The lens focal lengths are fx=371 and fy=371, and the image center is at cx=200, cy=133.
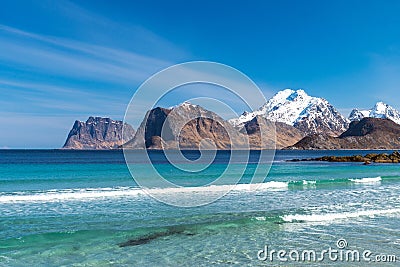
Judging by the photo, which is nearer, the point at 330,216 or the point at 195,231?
the point at 195,231

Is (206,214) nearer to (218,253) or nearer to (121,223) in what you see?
(121,223)

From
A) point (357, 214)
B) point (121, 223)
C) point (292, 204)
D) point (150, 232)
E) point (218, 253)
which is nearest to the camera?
point (218, 253)

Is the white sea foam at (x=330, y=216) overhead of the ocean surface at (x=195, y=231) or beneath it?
overhead

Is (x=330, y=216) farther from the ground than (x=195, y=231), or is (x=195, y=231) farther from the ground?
(x=330, y=216)

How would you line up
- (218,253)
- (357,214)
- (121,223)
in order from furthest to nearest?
(357,214)
(121,223)
(218,253)

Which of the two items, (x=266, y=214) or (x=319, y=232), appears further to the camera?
(x=266, y=214)

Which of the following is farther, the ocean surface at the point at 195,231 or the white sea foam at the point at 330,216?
the white sea foam at the point at 330,216

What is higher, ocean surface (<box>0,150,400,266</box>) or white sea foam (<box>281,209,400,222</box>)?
white sea foam (<box>281,209,400,222</box>)

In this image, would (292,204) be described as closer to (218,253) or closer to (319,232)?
(319,232)

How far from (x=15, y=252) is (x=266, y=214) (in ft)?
37.3

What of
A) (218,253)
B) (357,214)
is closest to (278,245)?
(218,253)

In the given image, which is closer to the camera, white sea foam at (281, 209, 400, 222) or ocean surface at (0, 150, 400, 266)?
ocean surface at (0, 150, 400, 266)

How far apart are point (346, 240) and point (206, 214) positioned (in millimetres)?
7203

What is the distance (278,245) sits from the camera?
1295cm
